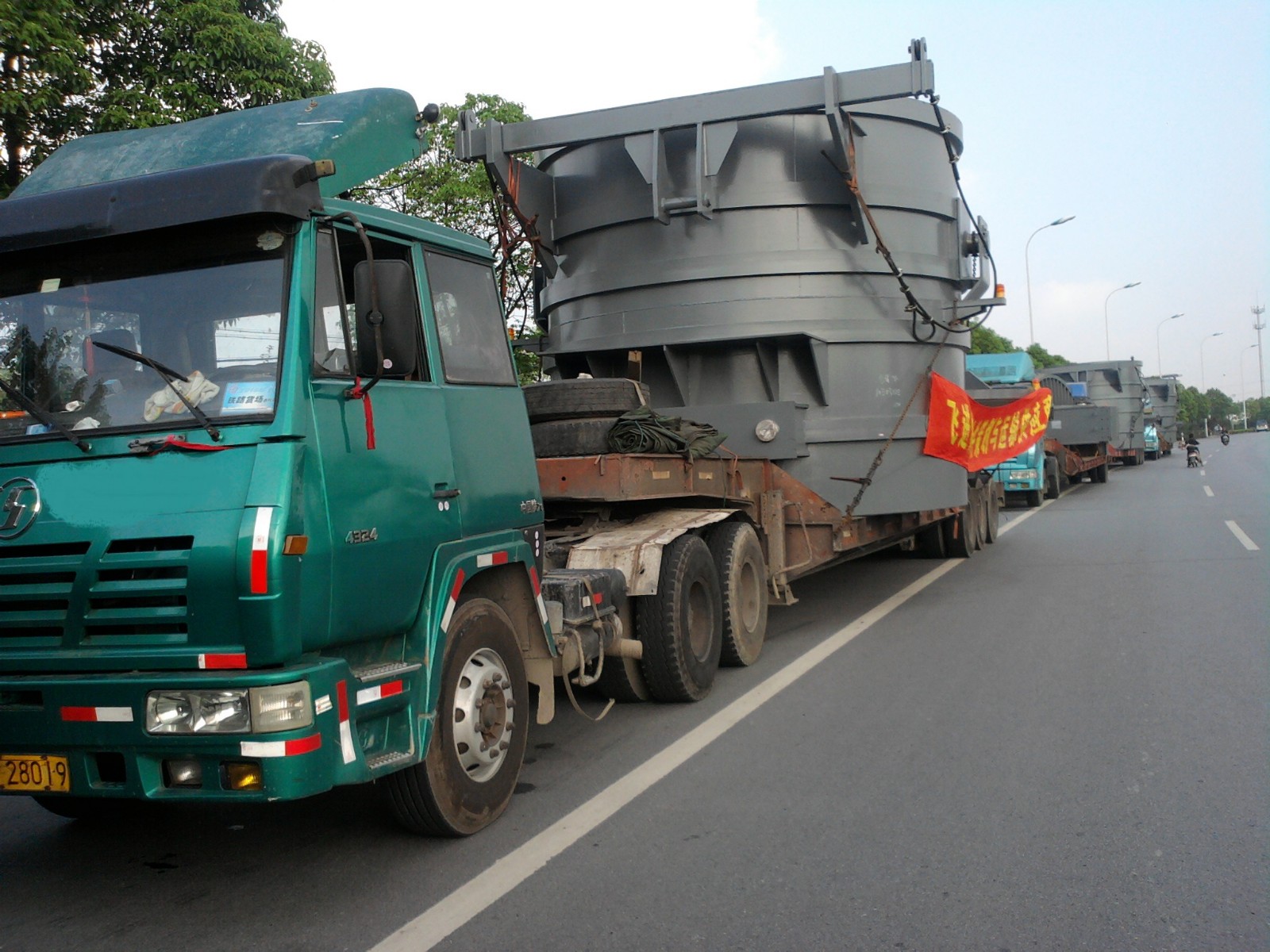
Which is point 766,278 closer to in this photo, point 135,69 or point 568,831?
point 568,831

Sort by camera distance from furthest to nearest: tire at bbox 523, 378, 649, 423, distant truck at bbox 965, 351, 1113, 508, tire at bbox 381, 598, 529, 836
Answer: distant truck at bbox 965, 351, 1113, 508 < tire at bbox 523, 378, 649, 423 < tire at bbox 381, 598, 529, 836

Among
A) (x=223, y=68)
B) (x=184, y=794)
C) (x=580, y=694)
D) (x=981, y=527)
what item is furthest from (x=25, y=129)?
(x=981, y=527)

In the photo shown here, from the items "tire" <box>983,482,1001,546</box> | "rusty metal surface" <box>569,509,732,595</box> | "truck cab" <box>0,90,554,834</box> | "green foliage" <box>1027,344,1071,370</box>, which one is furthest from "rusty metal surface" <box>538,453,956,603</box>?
"green foliage" <box>1027,344,1071,370</box>

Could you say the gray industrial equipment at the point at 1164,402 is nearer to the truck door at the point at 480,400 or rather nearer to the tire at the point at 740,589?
the tire at the point at 740,589

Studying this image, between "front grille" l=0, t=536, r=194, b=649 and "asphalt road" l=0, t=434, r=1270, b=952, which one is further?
"asphalt road" l=0, t=434, r=1270, b=952

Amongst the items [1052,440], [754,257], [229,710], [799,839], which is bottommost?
[799,839]

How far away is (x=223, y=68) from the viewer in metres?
12.3

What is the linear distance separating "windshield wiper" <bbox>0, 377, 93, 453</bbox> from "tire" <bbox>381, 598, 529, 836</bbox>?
58.8 inches

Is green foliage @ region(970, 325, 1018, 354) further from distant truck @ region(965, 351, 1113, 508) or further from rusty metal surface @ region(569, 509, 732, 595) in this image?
rusty metal surface @ region(569, 509, 732, 595)

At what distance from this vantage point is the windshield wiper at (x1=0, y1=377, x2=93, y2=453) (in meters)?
3.87

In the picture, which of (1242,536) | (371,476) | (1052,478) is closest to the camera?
(371,476)

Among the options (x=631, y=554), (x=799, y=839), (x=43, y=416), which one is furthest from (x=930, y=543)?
(x=43, y=416)

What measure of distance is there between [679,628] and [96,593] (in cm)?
371

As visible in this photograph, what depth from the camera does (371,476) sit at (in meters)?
4.11
